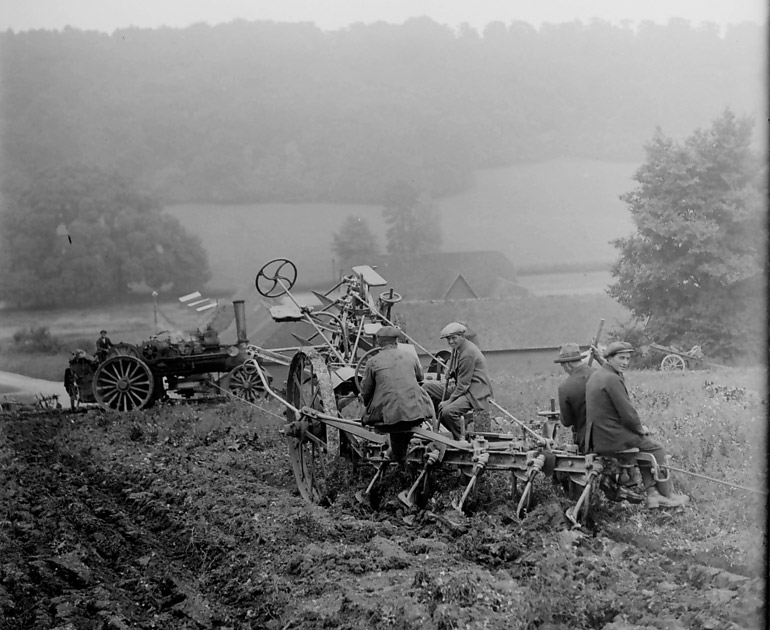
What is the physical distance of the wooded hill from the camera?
51.2 ft

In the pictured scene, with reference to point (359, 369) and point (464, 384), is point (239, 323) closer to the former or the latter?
point (359, 369)

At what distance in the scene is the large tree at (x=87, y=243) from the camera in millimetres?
15922

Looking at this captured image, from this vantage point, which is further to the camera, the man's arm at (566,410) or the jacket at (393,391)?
the jacket at (393,391)

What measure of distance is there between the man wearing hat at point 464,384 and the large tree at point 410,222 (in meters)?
11.2

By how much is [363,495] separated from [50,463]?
4.28 meters

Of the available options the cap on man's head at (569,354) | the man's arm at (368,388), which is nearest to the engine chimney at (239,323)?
the man's arm at (368,388)

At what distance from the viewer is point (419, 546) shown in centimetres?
530

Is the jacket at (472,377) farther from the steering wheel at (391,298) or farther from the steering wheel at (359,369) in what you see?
the steering wheel at (391,298)

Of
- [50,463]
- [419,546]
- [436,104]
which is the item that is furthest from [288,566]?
[436,104]

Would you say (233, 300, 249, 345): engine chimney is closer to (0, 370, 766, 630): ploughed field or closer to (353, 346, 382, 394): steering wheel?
(0, 370, 766, 630): ploughed field

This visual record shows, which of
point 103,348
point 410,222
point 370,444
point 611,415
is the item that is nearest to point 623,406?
point 611,415

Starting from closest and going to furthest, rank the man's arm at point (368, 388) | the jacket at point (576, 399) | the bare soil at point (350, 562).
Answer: the bare soil at point (350, 562) → the jacket at point (576, 399) → the man's arm at point (368, 388)

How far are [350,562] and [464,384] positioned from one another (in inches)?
74.4

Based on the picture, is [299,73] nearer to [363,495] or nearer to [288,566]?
[363,495]
